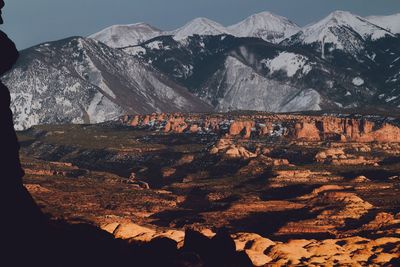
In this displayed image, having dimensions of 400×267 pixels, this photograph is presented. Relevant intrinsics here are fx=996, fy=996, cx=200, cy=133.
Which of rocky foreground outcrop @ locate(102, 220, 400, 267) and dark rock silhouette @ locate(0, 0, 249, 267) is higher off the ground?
dark rock silhouette @ locate(0, 0, 249, 267)

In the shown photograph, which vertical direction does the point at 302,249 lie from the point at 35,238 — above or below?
below

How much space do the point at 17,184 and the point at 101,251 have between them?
14293 mm

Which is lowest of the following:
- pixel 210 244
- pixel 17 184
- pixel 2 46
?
pixel 210 244

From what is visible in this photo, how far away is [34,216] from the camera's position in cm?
10225

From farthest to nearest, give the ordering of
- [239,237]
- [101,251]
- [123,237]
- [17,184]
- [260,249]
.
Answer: [239,237]
[260,249]
[123,237]
[101,251]
[17,184]

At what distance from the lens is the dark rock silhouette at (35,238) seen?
96312 millimetres

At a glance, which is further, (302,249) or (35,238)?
(302,249)

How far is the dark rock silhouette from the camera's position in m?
96.3

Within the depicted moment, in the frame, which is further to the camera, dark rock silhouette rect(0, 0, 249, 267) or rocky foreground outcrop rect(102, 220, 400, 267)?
rocky foreground outcrop rect(102, 220, 400, 267)

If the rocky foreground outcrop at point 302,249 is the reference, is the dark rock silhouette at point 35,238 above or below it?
above

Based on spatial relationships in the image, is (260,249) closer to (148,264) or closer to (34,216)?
(148,264)

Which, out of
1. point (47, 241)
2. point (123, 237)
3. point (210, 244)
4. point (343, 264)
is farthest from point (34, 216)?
point (343, 264)

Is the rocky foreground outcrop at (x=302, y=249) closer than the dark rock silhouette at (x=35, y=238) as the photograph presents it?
No

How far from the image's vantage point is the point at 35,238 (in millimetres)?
99500
